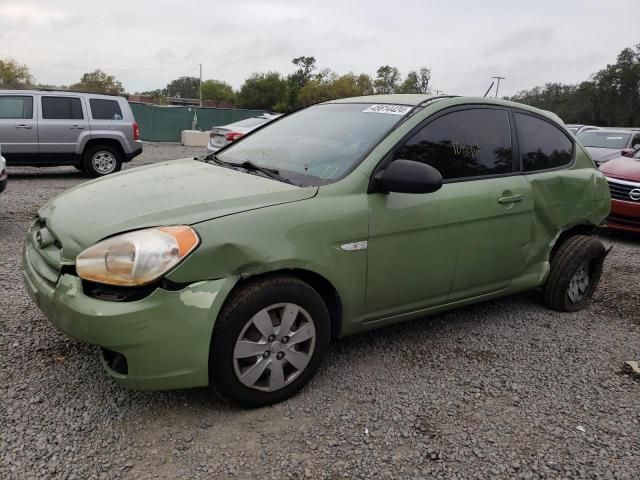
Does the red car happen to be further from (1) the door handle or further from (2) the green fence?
(2) the green fence

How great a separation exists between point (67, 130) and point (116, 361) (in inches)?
354

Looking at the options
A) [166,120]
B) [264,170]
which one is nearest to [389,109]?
[264,170]

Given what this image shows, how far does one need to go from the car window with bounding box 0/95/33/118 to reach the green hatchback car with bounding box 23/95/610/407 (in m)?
7.75

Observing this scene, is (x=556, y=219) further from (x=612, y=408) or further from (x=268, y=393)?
(x=268, y=393)

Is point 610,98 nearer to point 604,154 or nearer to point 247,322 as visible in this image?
point 604,154

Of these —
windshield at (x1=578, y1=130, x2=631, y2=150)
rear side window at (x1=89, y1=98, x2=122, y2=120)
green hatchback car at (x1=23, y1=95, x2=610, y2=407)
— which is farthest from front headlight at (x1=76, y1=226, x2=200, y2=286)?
windshield at (x1=578, y1=130, x2=631, y2=150)

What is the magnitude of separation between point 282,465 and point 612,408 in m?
1.86

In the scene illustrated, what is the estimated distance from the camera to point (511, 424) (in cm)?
270

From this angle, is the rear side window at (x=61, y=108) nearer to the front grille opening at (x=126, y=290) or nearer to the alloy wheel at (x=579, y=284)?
the front grille opening at (x=126, y=290)

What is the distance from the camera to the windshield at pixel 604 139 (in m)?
12.0

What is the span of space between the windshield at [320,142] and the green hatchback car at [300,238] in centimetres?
1

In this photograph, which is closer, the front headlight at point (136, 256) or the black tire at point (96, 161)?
the front headlight at point (136, 256)

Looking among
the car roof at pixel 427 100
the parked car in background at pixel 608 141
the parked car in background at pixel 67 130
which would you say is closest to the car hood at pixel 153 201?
the car roof at pixel 427 100

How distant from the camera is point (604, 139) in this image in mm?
12359
